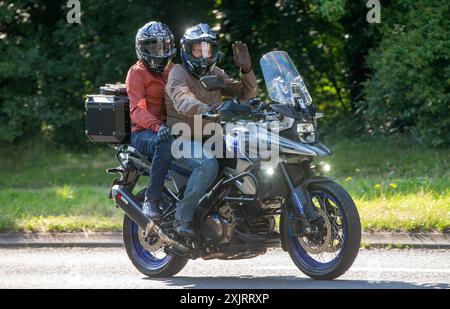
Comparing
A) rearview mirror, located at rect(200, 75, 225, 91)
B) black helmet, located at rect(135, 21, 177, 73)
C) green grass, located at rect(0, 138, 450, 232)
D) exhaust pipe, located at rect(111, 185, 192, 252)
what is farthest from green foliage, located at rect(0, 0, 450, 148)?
rearview mirror, located at rect(200, 75, 225, 91)

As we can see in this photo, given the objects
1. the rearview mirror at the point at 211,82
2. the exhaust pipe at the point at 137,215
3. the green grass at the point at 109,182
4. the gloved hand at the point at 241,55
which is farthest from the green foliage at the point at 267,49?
the rearview mirror at the point at 211,82

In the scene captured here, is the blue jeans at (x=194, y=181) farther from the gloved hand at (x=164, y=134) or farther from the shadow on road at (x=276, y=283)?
the shadow on road at (x=276, y=283)

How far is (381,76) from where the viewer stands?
1572cm

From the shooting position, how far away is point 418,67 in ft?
50.0

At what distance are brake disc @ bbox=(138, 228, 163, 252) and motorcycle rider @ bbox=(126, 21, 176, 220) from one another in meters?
0.30

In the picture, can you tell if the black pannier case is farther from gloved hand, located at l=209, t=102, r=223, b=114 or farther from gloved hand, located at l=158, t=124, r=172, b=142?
gloved hand, located at l=209, t=102, r=223, b=114

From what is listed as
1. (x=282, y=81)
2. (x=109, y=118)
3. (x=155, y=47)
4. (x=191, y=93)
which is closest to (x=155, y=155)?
(x=191, y=93)

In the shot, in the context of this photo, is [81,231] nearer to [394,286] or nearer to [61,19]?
[394,286]

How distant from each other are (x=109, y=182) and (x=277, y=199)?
7.45 metres

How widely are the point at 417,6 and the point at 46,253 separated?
756 cm

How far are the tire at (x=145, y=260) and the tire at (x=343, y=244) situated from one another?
1116 millimetres

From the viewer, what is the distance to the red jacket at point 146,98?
850 cm

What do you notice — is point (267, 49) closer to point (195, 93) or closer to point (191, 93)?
point (195, 93)
